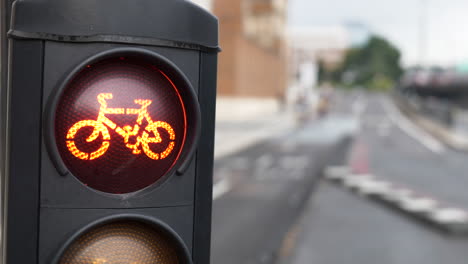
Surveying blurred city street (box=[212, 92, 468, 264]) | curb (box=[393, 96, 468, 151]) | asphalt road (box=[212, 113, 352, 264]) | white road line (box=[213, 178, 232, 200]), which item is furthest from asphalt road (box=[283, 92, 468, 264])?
curb (box=[393, 96, 468, 151])

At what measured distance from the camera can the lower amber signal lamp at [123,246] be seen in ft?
4.33

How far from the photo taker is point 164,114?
140 cm

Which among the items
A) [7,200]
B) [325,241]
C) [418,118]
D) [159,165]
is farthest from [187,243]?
[418,118]

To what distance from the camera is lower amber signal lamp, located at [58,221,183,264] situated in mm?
1320

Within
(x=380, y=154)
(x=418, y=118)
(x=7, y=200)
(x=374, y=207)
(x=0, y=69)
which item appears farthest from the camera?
(x=418, y=118)

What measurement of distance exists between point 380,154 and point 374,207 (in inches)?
595

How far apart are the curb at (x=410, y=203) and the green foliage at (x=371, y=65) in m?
140

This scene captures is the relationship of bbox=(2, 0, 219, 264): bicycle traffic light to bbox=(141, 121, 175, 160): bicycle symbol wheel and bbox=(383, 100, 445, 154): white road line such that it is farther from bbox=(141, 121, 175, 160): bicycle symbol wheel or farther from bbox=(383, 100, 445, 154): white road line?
bbox=(383, 100, 445, 154): white road line

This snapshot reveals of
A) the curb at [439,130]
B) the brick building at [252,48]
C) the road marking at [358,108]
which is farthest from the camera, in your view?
the road marking at [358,108]

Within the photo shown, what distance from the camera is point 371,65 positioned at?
526 feet

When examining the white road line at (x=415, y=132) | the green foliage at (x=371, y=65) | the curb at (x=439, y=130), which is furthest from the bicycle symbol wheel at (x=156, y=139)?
the green foliage at (x=371, y=65)

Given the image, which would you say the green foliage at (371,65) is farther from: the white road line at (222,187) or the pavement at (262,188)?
the white road line at (222,187)

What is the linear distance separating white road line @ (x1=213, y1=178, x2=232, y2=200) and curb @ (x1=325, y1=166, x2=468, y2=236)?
3136 mm

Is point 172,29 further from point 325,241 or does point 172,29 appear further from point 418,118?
point 418,118
